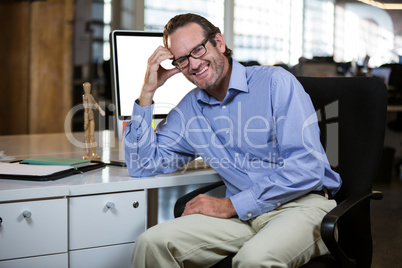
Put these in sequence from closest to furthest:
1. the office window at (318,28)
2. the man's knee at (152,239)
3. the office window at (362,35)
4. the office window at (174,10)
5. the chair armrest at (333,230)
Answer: the chair armrest at (333,230) < the man's knee at (152,239) < the office window at (174,10) < the office window at (362,35) < the office window at (318,28)

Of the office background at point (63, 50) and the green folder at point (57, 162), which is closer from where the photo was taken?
the green folder at point (57, 162)

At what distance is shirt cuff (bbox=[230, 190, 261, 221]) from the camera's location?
5.40ft

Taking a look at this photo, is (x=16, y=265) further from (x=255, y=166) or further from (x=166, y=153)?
(x=255, y=166)

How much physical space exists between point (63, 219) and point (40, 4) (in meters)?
5.24

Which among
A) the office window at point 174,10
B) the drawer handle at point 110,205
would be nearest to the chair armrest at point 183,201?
the drawer handle at point 110,205

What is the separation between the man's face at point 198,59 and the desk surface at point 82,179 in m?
0.34

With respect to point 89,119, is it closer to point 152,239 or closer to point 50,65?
point 152,239

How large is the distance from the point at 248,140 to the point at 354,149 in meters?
0.36

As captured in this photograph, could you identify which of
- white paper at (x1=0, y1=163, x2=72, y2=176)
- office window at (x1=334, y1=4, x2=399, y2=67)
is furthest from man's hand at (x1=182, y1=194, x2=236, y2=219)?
office window at (x1=334, y1=4, x2=399, y2=67)

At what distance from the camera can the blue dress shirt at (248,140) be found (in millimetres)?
1631

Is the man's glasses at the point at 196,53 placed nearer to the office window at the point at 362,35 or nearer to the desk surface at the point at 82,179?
the desk surface at the point at 82,179

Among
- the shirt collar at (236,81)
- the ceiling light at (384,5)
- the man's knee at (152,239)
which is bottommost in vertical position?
the man's knee at (152,239)

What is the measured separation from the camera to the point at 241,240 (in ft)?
5.39

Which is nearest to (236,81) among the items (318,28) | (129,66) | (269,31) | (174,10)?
(129,66)
